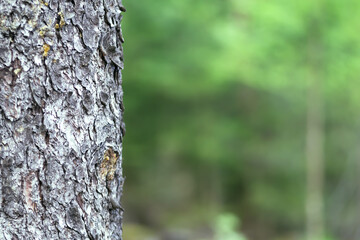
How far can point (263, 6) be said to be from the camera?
7.96 metres

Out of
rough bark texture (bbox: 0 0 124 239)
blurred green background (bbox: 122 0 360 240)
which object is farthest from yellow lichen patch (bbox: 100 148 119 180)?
blurred green background (bbox: 122 0 360 240)

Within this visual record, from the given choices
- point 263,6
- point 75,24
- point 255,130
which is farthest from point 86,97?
point 255,130

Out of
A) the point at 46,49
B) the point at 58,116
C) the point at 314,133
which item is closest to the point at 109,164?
the point at 58,116

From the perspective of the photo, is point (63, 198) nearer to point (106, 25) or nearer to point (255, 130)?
point (106, 25)

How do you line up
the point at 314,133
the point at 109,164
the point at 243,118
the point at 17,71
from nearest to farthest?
the point at 17,71 → the point at 109,164 → the point at 314,133 → the point at 243,118

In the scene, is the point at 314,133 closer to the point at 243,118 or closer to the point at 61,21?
the point at 243,118

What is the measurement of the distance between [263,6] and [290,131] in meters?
4.96

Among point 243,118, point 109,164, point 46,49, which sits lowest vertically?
point 109,164

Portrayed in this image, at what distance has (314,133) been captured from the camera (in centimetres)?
901

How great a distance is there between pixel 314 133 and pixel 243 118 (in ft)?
11.2

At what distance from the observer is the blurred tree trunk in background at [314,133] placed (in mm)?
8273

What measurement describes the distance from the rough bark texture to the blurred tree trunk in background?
7.00m

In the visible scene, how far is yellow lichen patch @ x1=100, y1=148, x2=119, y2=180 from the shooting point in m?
1.47

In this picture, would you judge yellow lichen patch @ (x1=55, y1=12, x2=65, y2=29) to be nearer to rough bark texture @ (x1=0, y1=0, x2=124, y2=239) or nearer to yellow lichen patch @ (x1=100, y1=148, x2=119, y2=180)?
rough bark texture @ (x1=0, y1=0, x2=124, y2=239)
